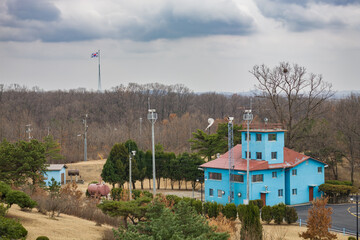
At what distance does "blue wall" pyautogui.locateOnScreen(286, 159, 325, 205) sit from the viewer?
46562mm

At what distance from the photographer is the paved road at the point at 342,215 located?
116ft

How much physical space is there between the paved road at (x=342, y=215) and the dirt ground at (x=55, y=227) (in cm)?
1789

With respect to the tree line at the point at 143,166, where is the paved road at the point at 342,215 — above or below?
below

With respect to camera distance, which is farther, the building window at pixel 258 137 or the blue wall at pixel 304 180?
the blue wall at pixel 304 180

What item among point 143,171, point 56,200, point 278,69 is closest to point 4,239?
point 56,200

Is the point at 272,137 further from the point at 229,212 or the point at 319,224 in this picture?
the point at 319,224

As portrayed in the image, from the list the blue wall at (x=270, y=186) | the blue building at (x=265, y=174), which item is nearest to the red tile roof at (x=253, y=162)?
the blue building at (x=265, y=174)

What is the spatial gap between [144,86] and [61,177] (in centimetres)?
7657

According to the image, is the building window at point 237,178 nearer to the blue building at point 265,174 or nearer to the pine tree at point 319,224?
the blue building at point 265,174

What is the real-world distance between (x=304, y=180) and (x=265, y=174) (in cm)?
516

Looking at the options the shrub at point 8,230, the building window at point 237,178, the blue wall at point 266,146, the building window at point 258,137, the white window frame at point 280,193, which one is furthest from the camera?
the white window frame at point 280,193

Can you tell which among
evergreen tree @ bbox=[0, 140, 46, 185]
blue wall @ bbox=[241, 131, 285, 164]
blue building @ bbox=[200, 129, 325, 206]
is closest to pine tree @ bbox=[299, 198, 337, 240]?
blue building @ bbox=[200, 129, 325, 206]

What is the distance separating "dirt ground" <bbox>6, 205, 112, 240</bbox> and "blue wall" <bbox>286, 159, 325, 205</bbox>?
24.3m

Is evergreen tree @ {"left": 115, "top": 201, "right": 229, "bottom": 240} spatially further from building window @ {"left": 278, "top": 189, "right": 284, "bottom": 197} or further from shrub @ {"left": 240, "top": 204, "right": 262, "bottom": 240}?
building window @ {"left": 278, "top": 189, "right": 284, "bottom": 197}
